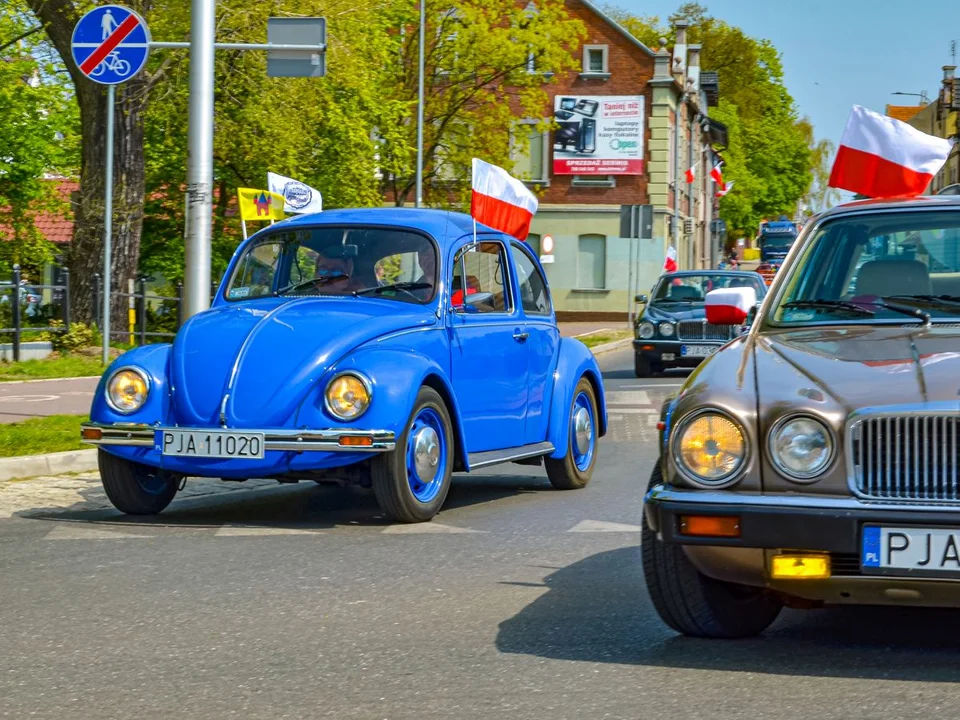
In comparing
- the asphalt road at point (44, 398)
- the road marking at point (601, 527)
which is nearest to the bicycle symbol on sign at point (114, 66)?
the asphalt road at point (44, 398)

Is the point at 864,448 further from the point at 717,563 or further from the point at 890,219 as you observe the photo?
the point at 890,219

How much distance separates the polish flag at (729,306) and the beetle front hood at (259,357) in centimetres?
250

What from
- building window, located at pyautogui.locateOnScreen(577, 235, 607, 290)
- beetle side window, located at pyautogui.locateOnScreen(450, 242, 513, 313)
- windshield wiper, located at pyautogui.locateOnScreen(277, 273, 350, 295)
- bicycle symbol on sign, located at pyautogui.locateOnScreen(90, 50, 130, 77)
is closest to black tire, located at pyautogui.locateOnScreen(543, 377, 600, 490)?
beetle side window, located at pyautogui.locateOnScreen(450, 242, 513, 313)

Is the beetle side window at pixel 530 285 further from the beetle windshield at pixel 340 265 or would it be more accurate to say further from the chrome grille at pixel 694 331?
the chrome grille at pixel 694 331

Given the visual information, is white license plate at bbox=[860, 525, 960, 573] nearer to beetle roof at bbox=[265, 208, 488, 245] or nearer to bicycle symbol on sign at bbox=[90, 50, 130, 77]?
beetle roof at bbox=[265, 208, 488, 245]

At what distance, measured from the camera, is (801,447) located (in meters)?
4.99

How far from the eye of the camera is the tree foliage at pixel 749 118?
91062mm

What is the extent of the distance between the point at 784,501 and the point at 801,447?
0.59 feet

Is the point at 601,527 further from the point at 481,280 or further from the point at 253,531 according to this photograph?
the point at 481,280

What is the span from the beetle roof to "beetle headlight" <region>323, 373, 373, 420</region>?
1.72 metres

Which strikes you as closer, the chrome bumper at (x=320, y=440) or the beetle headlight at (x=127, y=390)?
the chrome bumper at (x=320, y=440)

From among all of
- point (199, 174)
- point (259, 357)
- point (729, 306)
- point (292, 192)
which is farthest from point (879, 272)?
point (292, 192)

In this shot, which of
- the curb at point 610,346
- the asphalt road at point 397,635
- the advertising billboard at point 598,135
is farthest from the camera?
Result: the advertising billboard at point 598,135

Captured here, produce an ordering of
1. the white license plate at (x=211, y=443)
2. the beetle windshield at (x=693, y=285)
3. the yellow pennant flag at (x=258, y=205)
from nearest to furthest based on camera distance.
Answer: the white license plate at (x=211, y=443) < the yellow pennant flag at (x=258, y=205) < the beetle windshield at (x=693, y=285)
